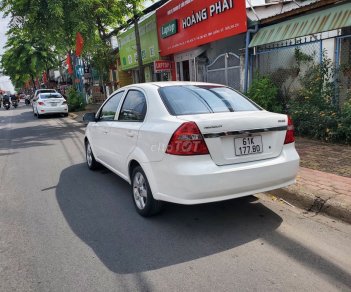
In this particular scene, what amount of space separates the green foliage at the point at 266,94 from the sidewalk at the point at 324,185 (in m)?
3.00

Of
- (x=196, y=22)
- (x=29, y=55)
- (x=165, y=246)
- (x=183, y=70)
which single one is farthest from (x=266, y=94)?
(x=29, y=55)

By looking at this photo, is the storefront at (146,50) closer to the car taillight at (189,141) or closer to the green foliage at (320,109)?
the green foliage at (320,109)

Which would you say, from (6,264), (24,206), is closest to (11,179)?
(24,206)

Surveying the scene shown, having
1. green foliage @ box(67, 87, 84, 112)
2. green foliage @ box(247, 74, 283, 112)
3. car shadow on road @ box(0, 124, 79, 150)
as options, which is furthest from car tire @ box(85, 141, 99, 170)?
green foliage @ box(67, 87, 84, 112)

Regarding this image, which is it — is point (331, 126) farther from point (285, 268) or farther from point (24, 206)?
point (24, 206)

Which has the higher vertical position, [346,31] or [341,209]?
[346,31]

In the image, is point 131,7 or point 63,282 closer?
point 63,282

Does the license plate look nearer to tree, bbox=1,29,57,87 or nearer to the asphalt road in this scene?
the asphalt road

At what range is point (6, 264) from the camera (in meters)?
A: 3.39

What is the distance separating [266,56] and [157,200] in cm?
810

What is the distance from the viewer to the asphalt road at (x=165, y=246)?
9.75 ft

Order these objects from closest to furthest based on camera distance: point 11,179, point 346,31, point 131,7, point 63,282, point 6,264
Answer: point 63,282, point 6,264, point 11,179, point 346,31, point 131,7

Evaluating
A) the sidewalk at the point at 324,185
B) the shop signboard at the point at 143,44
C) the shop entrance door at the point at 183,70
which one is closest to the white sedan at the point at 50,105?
the shop signboard at the point at 143,44

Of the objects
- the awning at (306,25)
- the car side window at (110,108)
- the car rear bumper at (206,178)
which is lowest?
the car rear bumper at (206,178)
